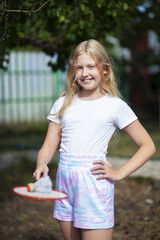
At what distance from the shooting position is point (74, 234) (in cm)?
242

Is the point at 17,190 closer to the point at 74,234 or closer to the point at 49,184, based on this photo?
the point at 49,184

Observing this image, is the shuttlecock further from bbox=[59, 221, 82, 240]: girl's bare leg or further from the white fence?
the white fence

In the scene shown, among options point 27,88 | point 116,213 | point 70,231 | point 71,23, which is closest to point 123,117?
Result: point 70,231

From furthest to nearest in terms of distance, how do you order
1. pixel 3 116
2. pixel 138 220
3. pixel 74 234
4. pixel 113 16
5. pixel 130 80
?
1. pixel 130 80
2. pixel 3 116
3. pixel 138 220
4. pixel 113 16
5. pixel 74 234

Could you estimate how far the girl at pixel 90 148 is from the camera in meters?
2.30

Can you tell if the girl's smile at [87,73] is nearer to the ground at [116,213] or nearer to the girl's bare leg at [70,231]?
the girl's bare leg at [70,231]

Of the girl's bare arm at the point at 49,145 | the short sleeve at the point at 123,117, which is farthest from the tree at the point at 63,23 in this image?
the short sleeve at the point at 123,117

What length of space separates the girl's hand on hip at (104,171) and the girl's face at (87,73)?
475mm

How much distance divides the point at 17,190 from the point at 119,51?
1537cm

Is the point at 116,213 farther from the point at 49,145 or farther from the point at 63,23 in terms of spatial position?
the point at 49,145

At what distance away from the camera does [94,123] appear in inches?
92.9

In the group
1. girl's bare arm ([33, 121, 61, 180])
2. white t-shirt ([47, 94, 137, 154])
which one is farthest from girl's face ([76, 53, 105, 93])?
girl's bare arm ([33, 121, 61, 180])

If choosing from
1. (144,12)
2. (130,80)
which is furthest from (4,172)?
(130,80)

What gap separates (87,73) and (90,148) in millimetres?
455
